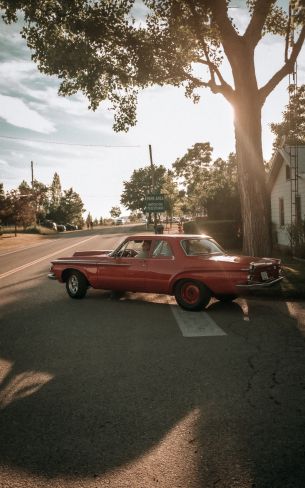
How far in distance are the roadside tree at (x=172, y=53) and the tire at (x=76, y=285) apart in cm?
514

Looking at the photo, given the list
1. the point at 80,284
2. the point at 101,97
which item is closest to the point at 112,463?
the point at 80,284

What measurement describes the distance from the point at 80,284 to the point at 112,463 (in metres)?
6.34

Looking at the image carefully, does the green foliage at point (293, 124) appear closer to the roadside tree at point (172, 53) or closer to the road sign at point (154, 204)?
the road sign at point (154, 204)

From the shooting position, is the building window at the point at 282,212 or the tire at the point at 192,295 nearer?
the tire at the point at 192,295

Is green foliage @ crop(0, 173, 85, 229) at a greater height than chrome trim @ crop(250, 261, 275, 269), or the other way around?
green foliage @ crop(0, 173, 85, 229)

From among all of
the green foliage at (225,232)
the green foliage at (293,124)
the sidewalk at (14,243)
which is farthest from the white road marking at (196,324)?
the green foliage at (293,124)

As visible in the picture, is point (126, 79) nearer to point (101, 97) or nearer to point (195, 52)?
point (101, 97)

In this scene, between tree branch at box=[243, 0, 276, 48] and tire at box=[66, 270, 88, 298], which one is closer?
tire at box=[66, 270, 88, 298]

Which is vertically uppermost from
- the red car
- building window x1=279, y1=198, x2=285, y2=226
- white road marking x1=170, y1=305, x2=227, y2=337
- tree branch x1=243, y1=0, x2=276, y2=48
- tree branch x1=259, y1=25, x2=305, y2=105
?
tree branch x1=243, y1=0, x2=276, y2=48

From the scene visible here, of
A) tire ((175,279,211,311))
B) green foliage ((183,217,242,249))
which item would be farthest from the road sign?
tire ((175,279,211,311))

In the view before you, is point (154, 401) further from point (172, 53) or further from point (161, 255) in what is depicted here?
point (172, 53)

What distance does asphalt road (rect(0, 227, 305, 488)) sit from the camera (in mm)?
2672

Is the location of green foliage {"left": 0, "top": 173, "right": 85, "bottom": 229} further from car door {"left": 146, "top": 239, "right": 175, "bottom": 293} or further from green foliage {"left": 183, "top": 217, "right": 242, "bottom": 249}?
car door {"left": 146, "top": 239, "right": 175, "bottom": 293}

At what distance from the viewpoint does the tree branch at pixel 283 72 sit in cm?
1159
